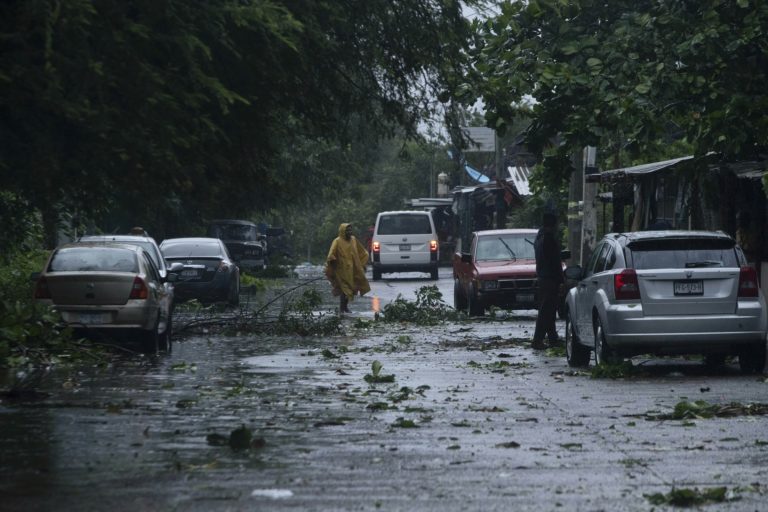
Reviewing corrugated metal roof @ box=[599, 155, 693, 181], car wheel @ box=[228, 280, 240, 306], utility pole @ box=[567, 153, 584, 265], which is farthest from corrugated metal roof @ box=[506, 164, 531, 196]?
corrugated metal roof @ box=[599, 155, 693, 181]

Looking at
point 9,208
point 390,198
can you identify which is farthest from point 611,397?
point 390,198

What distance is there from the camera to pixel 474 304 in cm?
2794

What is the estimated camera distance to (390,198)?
368 ft

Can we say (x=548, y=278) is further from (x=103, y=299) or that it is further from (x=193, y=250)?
(x=193, y=250)

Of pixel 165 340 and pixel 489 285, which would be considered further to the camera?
pixel 489 285

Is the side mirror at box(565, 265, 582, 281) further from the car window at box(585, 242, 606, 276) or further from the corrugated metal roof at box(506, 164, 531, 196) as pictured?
the corrugated metal roof at box(506, 164, 531, 196)

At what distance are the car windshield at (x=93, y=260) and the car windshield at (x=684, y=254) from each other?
7.14m

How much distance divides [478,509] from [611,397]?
6.07 meters

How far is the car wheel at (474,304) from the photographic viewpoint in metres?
27.8

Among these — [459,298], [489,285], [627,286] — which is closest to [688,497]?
[627,286]

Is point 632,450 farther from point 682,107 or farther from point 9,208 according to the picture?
point 9,208

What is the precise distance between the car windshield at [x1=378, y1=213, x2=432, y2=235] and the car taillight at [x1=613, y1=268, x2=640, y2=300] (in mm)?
33134

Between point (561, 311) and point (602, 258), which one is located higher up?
point (602, 258)

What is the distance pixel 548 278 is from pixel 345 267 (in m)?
10.5
